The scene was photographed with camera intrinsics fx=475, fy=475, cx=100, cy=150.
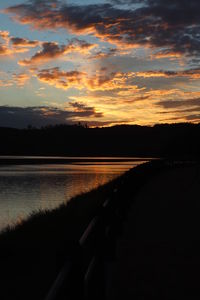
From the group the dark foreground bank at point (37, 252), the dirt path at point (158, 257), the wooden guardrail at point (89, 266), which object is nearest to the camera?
the wooden guardrail at point (89, 266)

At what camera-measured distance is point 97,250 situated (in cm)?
751

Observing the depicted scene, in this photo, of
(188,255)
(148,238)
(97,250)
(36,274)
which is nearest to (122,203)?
(148,238)

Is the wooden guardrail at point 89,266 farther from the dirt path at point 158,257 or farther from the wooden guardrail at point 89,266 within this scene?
the dirt path at point 158,257

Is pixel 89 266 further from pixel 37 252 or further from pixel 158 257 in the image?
pixel 37 252

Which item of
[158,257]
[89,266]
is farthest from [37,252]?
[89,266]

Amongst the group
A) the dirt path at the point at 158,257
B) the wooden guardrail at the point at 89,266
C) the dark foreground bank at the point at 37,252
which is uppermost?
the wooden guardrail at the point at 89,266

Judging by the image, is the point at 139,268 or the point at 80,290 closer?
the point at 80,290

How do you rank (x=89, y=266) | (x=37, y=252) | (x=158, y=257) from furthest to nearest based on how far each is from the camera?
(x=37, y=252) → (x=158, y=257) → (x=89, y=266)

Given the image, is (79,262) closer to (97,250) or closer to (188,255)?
(97,250)

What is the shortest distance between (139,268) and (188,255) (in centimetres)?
150

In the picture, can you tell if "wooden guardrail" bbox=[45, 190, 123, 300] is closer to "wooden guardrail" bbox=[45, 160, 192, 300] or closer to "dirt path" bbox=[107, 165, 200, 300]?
"wooden guardrail" bbox=[45, 160, 192, 300]

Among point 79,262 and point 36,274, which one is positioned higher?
point 79,262

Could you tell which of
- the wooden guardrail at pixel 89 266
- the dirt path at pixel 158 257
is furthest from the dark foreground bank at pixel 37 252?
the dirt path at pixel 158 257

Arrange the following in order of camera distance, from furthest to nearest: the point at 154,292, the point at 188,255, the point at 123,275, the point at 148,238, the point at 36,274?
1. the point at 148,238
2. the point at 188,255
3. the point at 36,274
4. the point at 123,275
5. the point at 154,292
